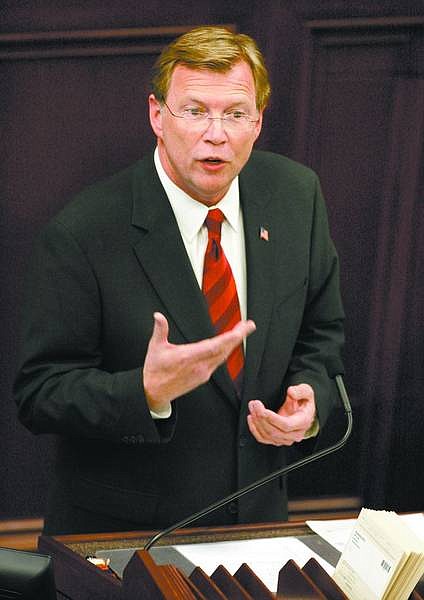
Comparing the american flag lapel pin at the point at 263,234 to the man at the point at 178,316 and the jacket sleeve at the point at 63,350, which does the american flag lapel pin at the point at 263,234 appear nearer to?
the man at the point at 178,316

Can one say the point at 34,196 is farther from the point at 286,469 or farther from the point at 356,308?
the point at 286,469

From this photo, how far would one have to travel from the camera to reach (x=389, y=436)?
12.5 ft

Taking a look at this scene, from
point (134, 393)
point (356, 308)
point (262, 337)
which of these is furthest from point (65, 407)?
point (356, 308)

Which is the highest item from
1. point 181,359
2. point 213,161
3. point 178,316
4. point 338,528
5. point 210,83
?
point 210,83

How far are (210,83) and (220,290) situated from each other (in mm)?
489

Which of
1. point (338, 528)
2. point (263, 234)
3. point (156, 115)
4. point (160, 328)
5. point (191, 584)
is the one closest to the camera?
point (191, 584)

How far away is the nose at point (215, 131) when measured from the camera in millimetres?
2648

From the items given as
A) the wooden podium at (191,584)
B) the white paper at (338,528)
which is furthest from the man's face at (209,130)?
the wooden podium at (191,584)

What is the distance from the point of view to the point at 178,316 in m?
2.72

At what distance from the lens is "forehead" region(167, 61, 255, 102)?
104 inches

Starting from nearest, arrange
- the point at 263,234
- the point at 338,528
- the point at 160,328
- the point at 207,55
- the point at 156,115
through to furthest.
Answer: the point at 160,328 < the point at 338,528 < the point at 207,55 < the point at 156,115 < the point at 263,234

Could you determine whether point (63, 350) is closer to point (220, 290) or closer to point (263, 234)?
point (220, 290)

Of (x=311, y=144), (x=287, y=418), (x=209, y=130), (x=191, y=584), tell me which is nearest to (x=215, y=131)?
(x=209, y=130)

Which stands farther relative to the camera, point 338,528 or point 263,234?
point 263,234
